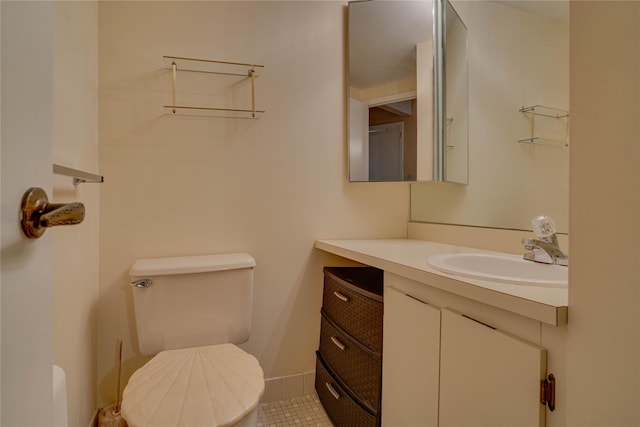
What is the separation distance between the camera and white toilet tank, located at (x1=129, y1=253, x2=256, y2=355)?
4.25ft

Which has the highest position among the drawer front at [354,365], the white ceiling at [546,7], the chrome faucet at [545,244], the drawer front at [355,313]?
the white ceiling at [546,7]

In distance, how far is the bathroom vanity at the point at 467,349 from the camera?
0.66 meters

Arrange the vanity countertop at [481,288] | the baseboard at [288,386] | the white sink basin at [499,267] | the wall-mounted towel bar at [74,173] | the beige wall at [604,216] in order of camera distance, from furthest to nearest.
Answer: the baseboard at [288,386]
the white sink basin at [499,267]
the wall-mounted towel bar at [74,173]
the vanity countertop at [481,288]
the beige wall at [604,216]

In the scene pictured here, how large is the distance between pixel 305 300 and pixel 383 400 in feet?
2.24

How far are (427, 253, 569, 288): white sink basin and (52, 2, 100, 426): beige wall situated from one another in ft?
3.92

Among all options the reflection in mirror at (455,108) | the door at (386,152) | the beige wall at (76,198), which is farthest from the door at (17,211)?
the reflection in mirror at (455,108)

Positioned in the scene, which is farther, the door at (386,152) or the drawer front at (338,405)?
the door at (386,152)

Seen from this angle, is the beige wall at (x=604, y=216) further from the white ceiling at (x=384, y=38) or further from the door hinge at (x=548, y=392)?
the white ceiling at (x=384, y=38)

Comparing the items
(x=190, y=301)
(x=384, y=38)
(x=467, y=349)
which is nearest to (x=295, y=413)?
(x=190, y=301)

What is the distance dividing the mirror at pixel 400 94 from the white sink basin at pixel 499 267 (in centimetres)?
59

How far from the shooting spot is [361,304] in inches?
51.8

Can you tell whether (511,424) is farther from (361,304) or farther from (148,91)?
(148,91)

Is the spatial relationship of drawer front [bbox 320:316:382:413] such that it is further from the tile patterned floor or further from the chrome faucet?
the chrome faucet

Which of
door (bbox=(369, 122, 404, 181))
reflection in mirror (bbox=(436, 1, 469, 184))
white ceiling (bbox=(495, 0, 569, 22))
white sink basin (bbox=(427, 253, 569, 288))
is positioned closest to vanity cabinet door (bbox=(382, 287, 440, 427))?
white sink basin (bbox=(427, 253, 569, 288))
